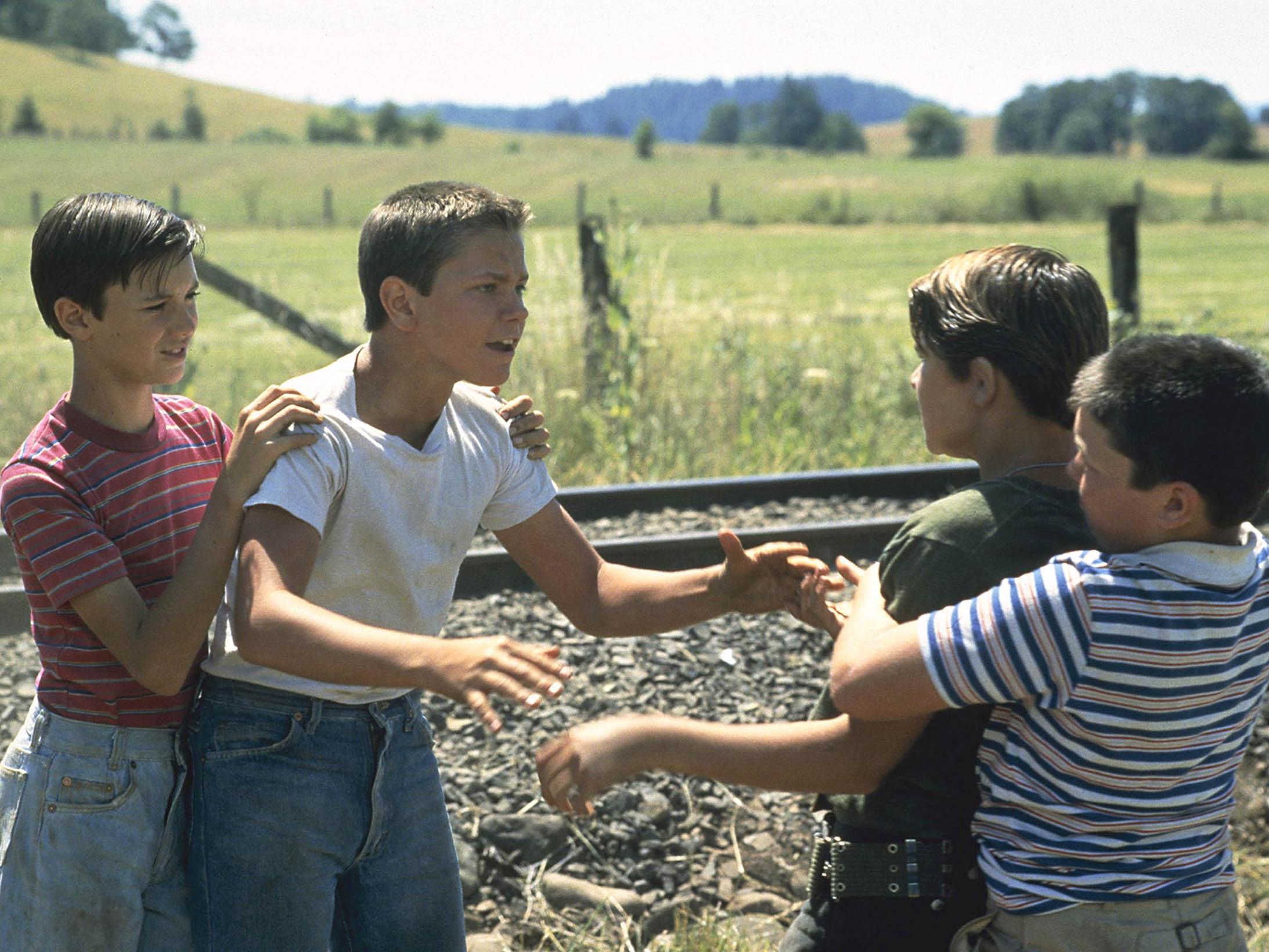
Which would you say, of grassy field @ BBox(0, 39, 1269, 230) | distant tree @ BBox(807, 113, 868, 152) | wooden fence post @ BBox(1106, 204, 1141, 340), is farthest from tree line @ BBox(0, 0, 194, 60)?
wooden fence post @ BBox(1106, 204, 1141, 340)

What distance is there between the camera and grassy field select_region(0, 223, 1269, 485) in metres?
8.55

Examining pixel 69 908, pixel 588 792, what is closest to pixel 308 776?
pixel 69 908

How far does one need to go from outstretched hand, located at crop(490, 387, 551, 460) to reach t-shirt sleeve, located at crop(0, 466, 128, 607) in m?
0.82

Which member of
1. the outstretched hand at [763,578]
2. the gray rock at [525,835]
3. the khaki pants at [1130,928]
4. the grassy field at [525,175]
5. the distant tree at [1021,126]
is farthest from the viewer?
the distant tree at [1021,126]

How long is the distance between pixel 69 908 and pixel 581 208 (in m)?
42.2

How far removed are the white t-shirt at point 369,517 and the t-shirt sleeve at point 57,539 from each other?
0.23 m

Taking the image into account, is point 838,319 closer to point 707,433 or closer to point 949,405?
point 707,433

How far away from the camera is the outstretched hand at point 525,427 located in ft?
9.12

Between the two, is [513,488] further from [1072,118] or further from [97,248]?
[1072,118]

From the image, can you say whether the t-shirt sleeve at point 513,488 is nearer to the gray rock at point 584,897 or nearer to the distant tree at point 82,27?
the gray rock at point 584,897

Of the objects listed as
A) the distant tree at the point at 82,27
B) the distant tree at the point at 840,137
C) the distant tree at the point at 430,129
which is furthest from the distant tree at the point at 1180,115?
the distant tree at the point at 82,27

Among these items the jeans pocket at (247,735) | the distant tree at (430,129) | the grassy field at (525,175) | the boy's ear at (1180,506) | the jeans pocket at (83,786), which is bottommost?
the jeans pocket at (83,786)

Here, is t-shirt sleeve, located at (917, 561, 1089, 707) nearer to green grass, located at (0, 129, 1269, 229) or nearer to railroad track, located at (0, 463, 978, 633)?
railroad track, located at (0, 463, 978, 633)

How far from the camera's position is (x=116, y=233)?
2.42 m
